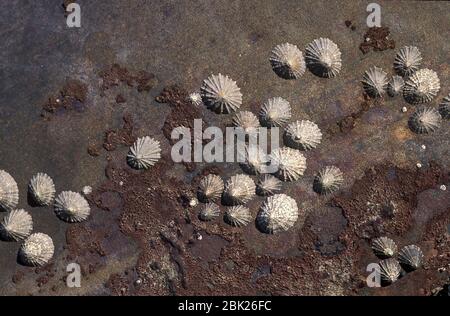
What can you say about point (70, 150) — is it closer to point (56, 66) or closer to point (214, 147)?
point (56, 66)

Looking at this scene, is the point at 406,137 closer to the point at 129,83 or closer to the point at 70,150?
the point at 129,83

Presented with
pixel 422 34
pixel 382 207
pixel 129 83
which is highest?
pixel 422 34

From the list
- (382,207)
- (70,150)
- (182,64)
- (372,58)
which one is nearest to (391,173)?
(382,207)

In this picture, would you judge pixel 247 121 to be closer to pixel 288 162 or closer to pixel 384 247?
pixel 288 162

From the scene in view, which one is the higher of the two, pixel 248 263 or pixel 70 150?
pixel 70 150

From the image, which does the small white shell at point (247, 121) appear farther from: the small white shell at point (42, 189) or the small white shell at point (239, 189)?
the small white shell at point (42, 189)
